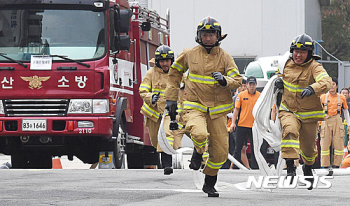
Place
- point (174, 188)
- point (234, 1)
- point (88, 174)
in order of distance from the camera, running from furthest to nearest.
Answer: point (234, 1), point (88, 174), point (174, 188)

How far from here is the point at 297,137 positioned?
967cm

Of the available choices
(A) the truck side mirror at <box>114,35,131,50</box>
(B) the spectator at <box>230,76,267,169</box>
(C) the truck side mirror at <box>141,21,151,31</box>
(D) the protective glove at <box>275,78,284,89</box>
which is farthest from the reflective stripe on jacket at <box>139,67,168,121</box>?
(B) the spectator at <box>230,76,267,169</box>

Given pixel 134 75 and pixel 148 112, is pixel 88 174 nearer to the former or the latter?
pixel 148 112

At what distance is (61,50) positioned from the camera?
13.8 meters

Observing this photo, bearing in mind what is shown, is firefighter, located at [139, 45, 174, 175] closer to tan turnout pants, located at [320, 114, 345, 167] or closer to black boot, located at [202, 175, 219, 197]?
black boot, located at [202, 175, 219, 197]

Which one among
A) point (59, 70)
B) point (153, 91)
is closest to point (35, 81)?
point (59, 70)

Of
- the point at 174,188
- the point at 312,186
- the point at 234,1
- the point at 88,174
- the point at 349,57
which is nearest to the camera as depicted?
the point at 312,186

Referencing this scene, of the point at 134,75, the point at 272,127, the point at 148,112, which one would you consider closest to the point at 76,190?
the point at 272,127

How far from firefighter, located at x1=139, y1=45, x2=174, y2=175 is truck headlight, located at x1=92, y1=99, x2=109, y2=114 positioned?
39.2 inches

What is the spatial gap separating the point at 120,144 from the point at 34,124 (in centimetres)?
168

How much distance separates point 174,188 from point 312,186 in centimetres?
160

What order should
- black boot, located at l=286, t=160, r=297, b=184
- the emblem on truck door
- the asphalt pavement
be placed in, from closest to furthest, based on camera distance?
Answer: the asphalt pavement → black boot, located at l=286, t=160, r=297, b=184 → the emblem on truck door

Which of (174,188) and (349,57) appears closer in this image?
(174,188)

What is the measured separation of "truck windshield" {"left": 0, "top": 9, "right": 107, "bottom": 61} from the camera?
1382 cm
